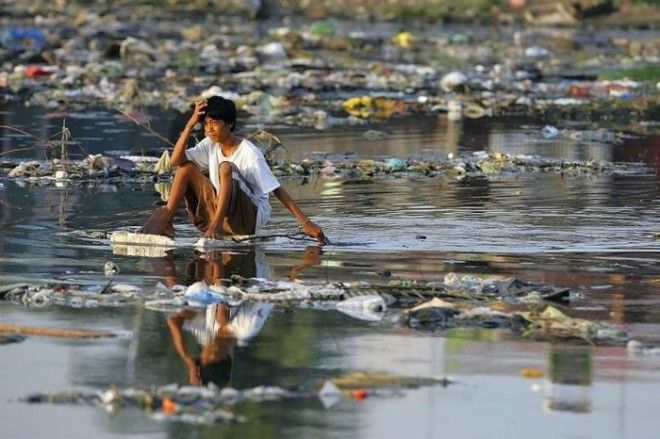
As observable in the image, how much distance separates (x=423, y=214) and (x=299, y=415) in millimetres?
6388

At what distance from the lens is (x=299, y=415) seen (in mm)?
6609

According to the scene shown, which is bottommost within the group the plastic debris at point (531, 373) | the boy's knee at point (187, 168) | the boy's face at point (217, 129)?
the plastic debris at point (531, 373)

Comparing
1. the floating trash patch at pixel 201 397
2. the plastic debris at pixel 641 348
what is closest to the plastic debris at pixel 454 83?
the plastic debris at pixel 641 348

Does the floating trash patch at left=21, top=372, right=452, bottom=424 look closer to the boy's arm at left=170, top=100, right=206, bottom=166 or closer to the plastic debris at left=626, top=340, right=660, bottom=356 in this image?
the plastic debris at left=626, top=340, right=660, bottom=356

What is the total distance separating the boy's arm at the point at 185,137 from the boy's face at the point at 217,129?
8 cm

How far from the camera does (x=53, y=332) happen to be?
809 cm

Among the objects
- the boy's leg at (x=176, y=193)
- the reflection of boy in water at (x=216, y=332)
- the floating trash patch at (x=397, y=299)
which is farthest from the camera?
the boy's leg at (x=176, y=193)

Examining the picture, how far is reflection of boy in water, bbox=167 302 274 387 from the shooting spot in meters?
7.33

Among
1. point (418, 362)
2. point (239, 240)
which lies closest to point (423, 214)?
point (239, 240)

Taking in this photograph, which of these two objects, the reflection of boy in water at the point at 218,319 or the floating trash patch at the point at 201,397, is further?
the reflection of boy in water at the point at 218,319

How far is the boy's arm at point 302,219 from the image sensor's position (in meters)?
11.0

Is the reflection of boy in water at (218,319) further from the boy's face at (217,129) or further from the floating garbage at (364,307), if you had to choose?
the boy's face at (217,129)

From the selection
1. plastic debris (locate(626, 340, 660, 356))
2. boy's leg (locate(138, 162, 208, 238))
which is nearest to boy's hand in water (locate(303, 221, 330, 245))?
boy's leg (locate(138, 162, 208, 238))

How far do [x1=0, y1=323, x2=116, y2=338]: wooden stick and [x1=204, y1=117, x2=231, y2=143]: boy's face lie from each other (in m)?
2.99
